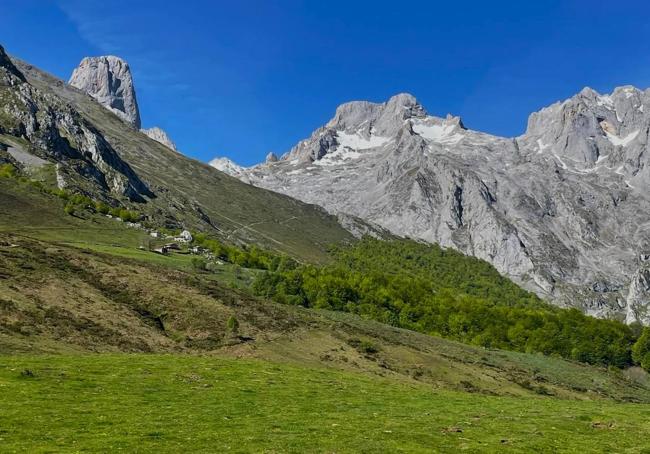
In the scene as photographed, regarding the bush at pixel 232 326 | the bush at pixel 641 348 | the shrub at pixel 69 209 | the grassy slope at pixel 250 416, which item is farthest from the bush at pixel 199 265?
the bush at pixel 641 348

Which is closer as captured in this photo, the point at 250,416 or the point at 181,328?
the point at 250,416

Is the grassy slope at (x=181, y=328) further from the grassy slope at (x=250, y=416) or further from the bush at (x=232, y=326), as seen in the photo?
the grassy slope at (x=250, y=416)

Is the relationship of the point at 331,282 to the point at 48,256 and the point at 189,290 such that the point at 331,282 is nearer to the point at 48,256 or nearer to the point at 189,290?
the point at 189,290

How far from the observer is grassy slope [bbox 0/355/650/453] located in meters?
25.8

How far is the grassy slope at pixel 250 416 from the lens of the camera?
25844mm

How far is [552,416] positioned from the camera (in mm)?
39312

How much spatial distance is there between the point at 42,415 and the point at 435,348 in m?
80.8

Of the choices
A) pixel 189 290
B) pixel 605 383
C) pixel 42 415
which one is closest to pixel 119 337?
pixel 189 290

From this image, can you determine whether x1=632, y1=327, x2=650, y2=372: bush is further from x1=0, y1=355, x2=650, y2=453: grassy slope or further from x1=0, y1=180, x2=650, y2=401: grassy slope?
x1=0, y1=355, x2=650, y2=453: grassy slope

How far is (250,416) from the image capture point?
1302 inches

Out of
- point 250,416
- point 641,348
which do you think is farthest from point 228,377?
point 641,348

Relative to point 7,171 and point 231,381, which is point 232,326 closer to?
point 231,381

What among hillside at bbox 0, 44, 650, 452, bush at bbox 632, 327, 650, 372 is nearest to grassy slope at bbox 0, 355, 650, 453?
hillside at bbox 0, 44, 650, 452

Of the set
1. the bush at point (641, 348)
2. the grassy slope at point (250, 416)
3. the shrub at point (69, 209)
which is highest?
the bush at point (641, 348)
